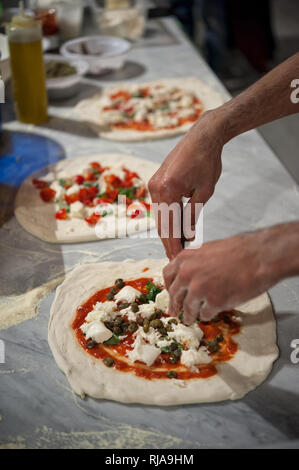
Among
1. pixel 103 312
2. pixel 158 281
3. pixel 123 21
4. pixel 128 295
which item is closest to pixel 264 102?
pixel 158 281

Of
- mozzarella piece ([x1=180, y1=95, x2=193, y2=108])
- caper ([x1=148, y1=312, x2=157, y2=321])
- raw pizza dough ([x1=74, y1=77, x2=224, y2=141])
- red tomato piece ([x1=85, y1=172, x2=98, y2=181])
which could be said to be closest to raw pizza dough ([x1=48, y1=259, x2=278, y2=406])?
caper ([x1=148, y1=312, x2=157, y2=321])

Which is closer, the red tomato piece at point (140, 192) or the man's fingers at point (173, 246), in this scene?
the man's fingers at point (173, 246)

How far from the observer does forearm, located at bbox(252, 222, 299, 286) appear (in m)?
1.26

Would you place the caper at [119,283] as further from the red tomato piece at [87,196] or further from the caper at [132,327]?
the red tomato piece at [87,196]

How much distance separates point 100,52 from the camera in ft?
12.9

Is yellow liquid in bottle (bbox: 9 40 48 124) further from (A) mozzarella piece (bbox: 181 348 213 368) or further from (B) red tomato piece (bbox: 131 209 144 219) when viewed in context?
(A) mozzarella piece (bbox: 181 348 213 368)

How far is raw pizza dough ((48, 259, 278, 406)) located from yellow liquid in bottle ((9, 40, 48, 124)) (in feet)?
5.17

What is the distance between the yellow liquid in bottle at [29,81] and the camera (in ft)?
9.37

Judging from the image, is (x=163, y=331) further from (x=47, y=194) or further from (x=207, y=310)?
(x=47, y=194)

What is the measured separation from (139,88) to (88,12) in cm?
221

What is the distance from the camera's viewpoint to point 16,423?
4.87 ft

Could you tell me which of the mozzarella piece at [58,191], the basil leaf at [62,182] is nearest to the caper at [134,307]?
the mozzarella piece at [58,191]

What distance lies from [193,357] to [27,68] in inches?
82.4

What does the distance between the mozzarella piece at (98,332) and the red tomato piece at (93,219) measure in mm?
730
